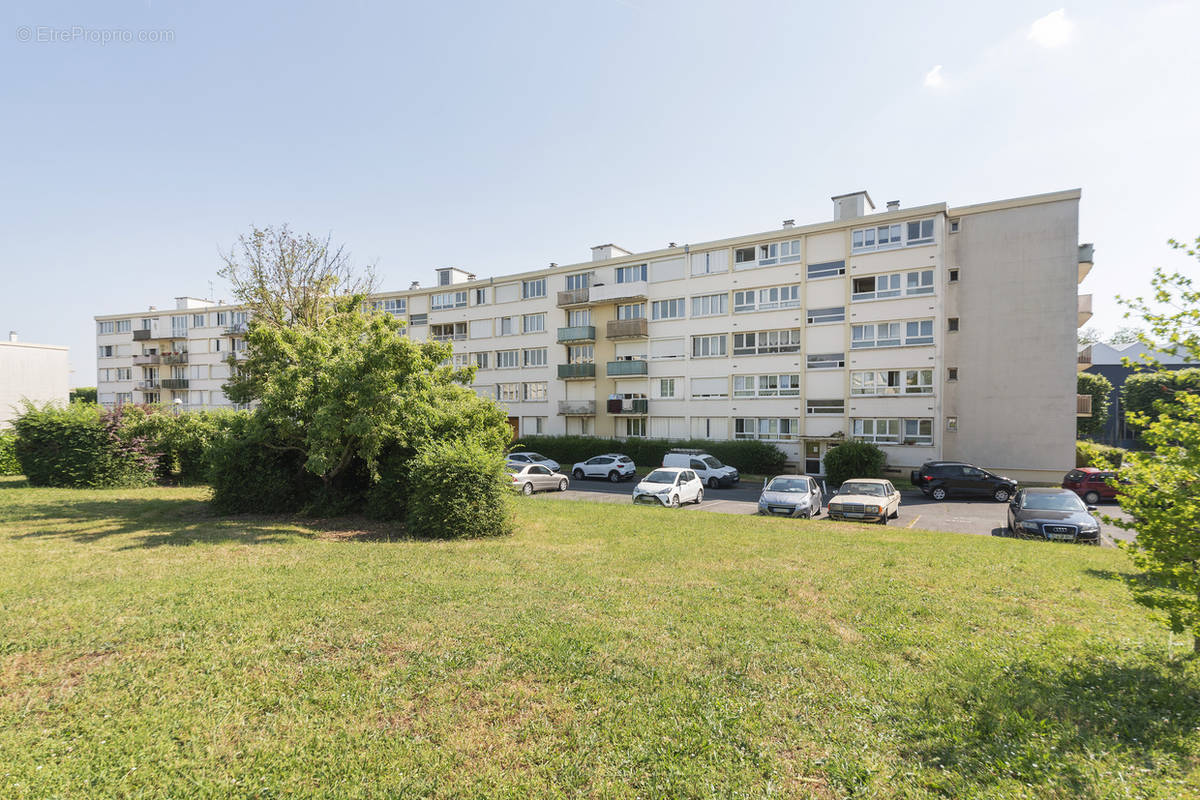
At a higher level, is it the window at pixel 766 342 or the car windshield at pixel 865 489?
the window at pixel 766 342

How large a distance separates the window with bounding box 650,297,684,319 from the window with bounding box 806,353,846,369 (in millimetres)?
9789

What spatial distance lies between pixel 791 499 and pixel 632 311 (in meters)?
27.1

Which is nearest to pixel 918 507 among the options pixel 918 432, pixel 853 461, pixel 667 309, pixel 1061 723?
pixel 853 461

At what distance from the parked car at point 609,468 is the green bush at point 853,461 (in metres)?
11.3

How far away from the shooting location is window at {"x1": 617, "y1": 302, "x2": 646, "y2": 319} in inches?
1684

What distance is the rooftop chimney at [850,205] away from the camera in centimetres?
3547

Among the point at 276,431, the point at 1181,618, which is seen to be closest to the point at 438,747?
the point at 1181,618

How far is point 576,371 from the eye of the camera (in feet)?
145

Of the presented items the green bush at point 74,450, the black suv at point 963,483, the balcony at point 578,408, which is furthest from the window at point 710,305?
the green bush at point 74,450

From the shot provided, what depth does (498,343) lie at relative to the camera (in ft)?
163

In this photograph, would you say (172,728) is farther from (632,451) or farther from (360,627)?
(632,451)

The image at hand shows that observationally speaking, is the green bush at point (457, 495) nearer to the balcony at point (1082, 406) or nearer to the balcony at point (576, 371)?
the balcony at point (576, 371)

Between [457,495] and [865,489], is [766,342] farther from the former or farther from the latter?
[457,495]

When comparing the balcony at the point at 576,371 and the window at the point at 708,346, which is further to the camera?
the balcony at the point at 576,371
